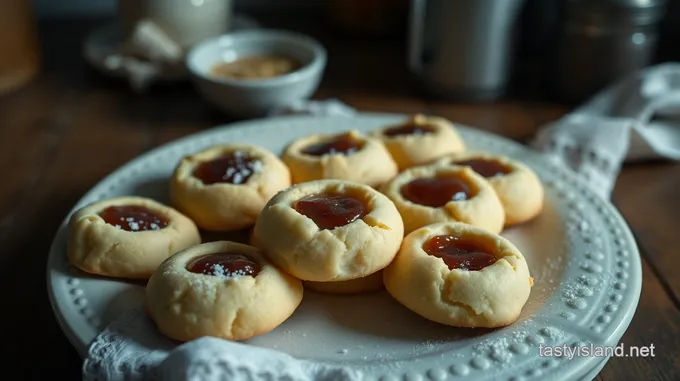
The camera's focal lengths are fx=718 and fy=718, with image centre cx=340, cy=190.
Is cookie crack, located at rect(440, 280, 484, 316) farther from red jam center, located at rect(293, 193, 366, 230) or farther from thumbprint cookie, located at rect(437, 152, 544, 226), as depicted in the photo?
thumbprint cookie, located at rect(437, 152, 544, 226)

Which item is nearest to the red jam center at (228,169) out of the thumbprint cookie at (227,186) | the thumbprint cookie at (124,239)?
the thumbprint cookie at (227,186)

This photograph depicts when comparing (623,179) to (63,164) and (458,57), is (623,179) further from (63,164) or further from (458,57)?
(63,164)

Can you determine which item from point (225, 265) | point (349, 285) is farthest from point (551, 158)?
point (225, 265)

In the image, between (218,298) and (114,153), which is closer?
(218,298)

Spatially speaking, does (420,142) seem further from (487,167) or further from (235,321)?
(235,321)

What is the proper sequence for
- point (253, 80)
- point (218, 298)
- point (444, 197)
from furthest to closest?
point (253, 80), point (444, 197), point (218, 298)

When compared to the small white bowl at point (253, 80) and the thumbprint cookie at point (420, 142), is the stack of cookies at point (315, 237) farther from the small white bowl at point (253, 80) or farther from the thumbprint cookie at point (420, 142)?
the small white bowl at point (253, 80)
